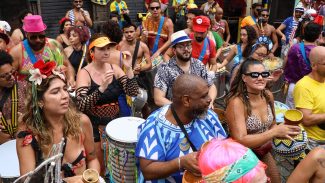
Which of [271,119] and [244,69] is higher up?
[244,69]

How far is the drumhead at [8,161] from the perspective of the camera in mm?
3101

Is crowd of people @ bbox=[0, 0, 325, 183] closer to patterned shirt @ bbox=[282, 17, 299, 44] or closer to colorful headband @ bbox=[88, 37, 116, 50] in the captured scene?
colorful headband @ bbox=[88, 37, 116, 50]

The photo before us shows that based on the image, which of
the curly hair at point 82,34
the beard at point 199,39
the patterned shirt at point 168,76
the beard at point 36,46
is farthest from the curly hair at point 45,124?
the beard at point 199,39

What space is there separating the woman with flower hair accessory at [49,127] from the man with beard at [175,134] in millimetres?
567

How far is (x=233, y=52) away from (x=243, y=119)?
3.13 m

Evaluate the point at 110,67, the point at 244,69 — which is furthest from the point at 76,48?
the point at 244,69

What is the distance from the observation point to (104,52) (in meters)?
4.18

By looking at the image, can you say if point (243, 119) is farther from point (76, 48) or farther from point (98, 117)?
point (76, 48)

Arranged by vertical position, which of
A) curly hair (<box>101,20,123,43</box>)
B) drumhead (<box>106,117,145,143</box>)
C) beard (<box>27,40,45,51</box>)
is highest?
curly hair (<box>101,20,123,43</box>)

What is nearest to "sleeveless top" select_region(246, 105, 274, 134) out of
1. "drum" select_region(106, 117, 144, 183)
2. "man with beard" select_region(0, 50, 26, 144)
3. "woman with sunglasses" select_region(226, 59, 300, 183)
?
"woman with sunglasses" select_region(226, 59, 300, 183)

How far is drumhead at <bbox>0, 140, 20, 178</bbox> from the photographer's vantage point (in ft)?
10.2

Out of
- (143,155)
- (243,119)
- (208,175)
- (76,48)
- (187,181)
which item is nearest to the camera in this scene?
(208,175)

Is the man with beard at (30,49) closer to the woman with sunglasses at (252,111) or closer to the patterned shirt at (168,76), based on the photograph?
the patterned shirt at (168,76)

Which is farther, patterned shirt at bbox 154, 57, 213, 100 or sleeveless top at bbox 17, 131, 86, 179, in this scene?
patterned shirt at bbox 154, 57, 213, 100
